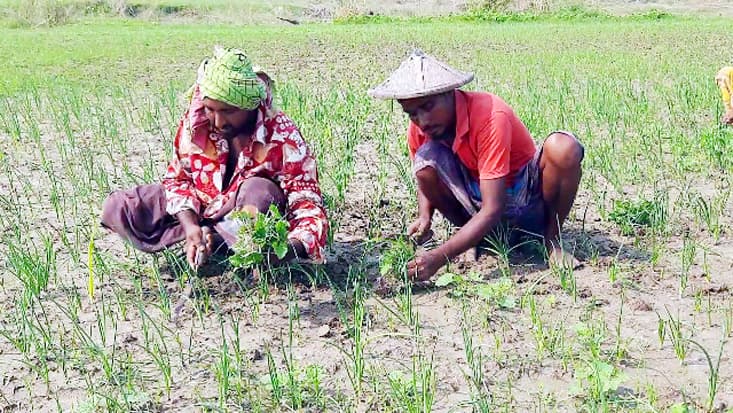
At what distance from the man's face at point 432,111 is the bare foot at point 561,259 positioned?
26.6 inches

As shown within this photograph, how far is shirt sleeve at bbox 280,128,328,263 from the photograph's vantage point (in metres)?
3.26

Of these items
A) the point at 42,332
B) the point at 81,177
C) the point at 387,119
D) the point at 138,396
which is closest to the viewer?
the point at 138,396

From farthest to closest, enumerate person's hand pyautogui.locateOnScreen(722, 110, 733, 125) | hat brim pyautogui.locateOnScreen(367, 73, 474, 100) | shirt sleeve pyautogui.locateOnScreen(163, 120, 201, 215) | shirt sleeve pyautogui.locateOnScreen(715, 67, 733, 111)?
1. shirt sleeve pyautogui.locateOnScreen(715, 67, 733, 111)
2. person's hand pyautogui.locateOnScreen(722, 110, 733, 125)
3. shirt sleeve pyautogui.locateOnScreen(163, 120, 201, 215)
4. hat brim pyautogui.locateOnScreen(367, 73, 474, 100)

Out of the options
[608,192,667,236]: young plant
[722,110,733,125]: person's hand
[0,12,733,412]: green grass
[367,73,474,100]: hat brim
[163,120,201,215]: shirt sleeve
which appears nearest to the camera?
[0,12,733,412]: green grass

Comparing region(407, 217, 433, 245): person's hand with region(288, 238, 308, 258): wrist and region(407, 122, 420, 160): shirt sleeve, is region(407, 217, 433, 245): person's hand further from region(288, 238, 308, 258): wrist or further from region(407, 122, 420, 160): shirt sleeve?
region(288, 238, 308, 258): wrist

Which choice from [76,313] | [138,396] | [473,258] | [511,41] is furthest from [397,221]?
[511,41]

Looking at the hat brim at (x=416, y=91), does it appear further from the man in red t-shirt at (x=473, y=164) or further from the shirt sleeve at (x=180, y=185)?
the shirt sleeve at (x=180, y=185)

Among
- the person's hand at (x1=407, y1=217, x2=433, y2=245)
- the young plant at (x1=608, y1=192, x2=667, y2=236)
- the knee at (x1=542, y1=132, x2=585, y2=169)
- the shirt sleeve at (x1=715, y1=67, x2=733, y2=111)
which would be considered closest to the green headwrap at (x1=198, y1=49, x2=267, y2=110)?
the person's hand at (x1=407, y1=217, x2=433, y2=245)

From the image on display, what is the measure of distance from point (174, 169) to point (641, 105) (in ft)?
13.9

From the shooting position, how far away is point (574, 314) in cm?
291

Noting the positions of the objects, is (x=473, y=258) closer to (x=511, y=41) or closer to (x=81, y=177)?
(x=81, y=177)

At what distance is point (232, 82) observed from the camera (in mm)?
3035

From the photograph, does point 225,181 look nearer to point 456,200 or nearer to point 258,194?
point 258,194

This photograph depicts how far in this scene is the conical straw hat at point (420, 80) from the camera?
2953 millimetres
